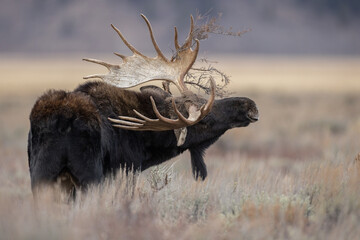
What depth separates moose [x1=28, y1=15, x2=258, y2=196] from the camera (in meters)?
5.57

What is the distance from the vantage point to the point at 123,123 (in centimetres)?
613

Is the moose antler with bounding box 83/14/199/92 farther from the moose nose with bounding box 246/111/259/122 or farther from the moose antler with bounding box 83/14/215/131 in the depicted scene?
the moose nose with bounding box 246/111/259/122

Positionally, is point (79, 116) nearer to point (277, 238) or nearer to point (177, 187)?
point (177, 187)

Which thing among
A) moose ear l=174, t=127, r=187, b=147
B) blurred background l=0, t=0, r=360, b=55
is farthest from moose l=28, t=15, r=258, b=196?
blurred background l=0, t=0, r=360, b=55

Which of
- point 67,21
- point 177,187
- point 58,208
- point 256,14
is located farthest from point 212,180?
point 256,14

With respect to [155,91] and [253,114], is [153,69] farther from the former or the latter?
[253,114]

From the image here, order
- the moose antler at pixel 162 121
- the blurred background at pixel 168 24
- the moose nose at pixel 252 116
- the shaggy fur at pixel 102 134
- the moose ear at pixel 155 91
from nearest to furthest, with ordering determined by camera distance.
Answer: the shaggy fur at pixel 102 134, the moose antler at pixel 162 121, the moose nose at pixel 252 116, the moose ear at pixel 155 91, the blurred background at pixel 168 24

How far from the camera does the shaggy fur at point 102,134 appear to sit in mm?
5559

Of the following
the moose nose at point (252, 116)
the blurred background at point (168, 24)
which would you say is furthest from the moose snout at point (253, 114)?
the blurred background at point (168, 24)

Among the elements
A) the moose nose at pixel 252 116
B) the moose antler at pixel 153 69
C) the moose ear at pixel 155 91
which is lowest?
the moose nose at pixel 252 116

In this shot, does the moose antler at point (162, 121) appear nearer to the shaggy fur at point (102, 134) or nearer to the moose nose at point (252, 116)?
the shaggy fur at point (102, 134)

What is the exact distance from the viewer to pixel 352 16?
123 meters

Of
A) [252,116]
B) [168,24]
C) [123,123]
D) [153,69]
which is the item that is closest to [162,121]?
[123,123]

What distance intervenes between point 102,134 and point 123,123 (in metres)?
0.34
